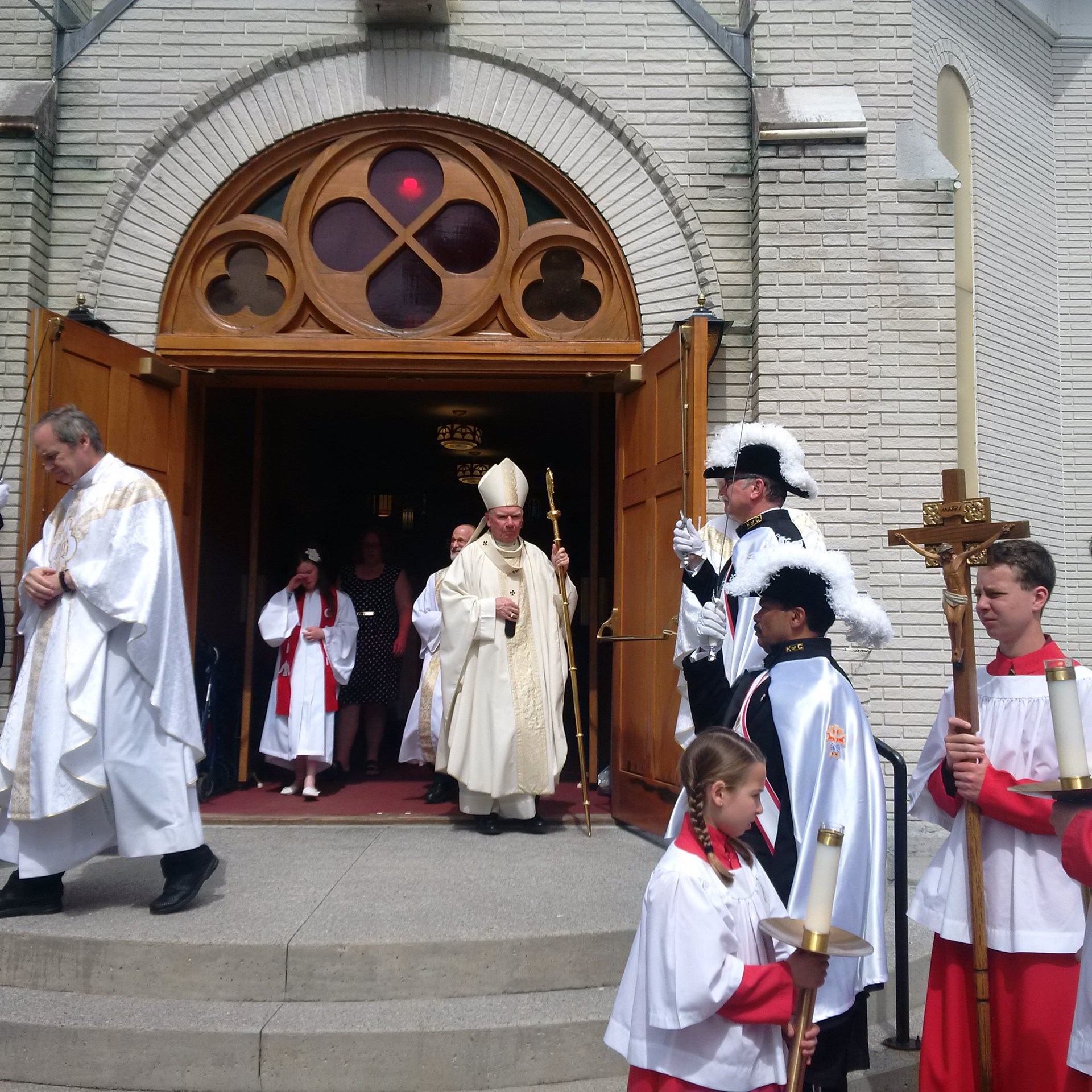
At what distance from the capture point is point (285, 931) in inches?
170

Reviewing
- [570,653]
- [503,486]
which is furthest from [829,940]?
[503,486]

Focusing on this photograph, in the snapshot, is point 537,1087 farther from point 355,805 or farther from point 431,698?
point 431,698

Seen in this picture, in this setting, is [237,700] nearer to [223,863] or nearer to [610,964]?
[223,863]

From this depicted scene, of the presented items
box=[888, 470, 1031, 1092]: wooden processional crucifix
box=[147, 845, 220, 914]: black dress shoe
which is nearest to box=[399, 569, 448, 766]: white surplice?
box=[147, 845, 220, 914]: black dress shoe

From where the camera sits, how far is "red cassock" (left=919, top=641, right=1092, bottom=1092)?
10.1 ft

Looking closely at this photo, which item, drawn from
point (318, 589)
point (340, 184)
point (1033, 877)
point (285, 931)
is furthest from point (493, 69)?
point (1033, 877)

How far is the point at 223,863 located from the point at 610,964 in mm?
2204

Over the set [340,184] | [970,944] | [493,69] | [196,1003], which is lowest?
[196,1003]

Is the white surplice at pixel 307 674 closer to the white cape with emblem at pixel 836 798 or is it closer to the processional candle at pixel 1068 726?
the white cape with emblem at pixel 836 798

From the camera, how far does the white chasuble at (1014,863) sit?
3098 mm

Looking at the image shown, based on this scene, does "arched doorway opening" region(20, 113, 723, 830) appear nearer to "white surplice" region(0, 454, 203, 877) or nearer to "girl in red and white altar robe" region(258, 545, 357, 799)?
"girl in red and white altar robe" region(258, 545, 357, 799)

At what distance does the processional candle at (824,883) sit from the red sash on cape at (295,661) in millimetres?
5826

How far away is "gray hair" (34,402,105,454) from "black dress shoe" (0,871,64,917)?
183 cm

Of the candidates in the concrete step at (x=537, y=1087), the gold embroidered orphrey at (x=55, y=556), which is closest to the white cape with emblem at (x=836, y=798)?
the concrete step at (x=537, y=1087)
